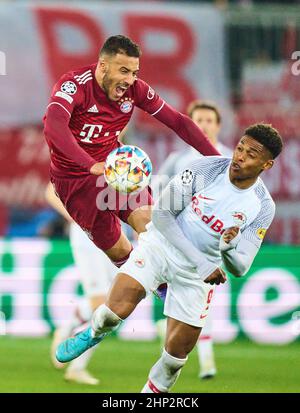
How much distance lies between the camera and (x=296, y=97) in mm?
13727

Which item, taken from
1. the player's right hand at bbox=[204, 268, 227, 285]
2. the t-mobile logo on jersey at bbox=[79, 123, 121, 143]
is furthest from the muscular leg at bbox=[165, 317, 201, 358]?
the t-mobile logo on jersey at bbox=[79, 123, 121, 143]

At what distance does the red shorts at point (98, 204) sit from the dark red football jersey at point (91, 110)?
5.1 inches

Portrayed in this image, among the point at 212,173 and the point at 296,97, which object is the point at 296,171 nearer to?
the point at 296,97

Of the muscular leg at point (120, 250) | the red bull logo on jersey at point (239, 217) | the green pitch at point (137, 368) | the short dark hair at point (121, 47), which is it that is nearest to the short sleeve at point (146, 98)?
the short dark hair at point (121, 47)

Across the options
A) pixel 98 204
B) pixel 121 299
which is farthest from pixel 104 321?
pixel 98 204

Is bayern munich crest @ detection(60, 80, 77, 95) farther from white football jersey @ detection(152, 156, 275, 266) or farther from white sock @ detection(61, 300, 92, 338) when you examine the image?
white sock @ detection(61, 300, 92, 338)

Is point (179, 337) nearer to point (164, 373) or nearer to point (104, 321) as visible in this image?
point (164, 373)

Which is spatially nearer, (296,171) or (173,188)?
(173,188)

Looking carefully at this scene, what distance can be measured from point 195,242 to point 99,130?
1030 mm

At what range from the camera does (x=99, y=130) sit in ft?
23.4

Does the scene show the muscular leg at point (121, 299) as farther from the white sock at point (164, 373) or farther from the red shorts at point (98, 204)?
the red shorts at point (98, 204)

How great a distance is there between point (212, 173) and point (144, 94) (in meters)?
0.91

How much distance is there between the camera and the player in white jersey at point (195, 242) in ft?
21.6
